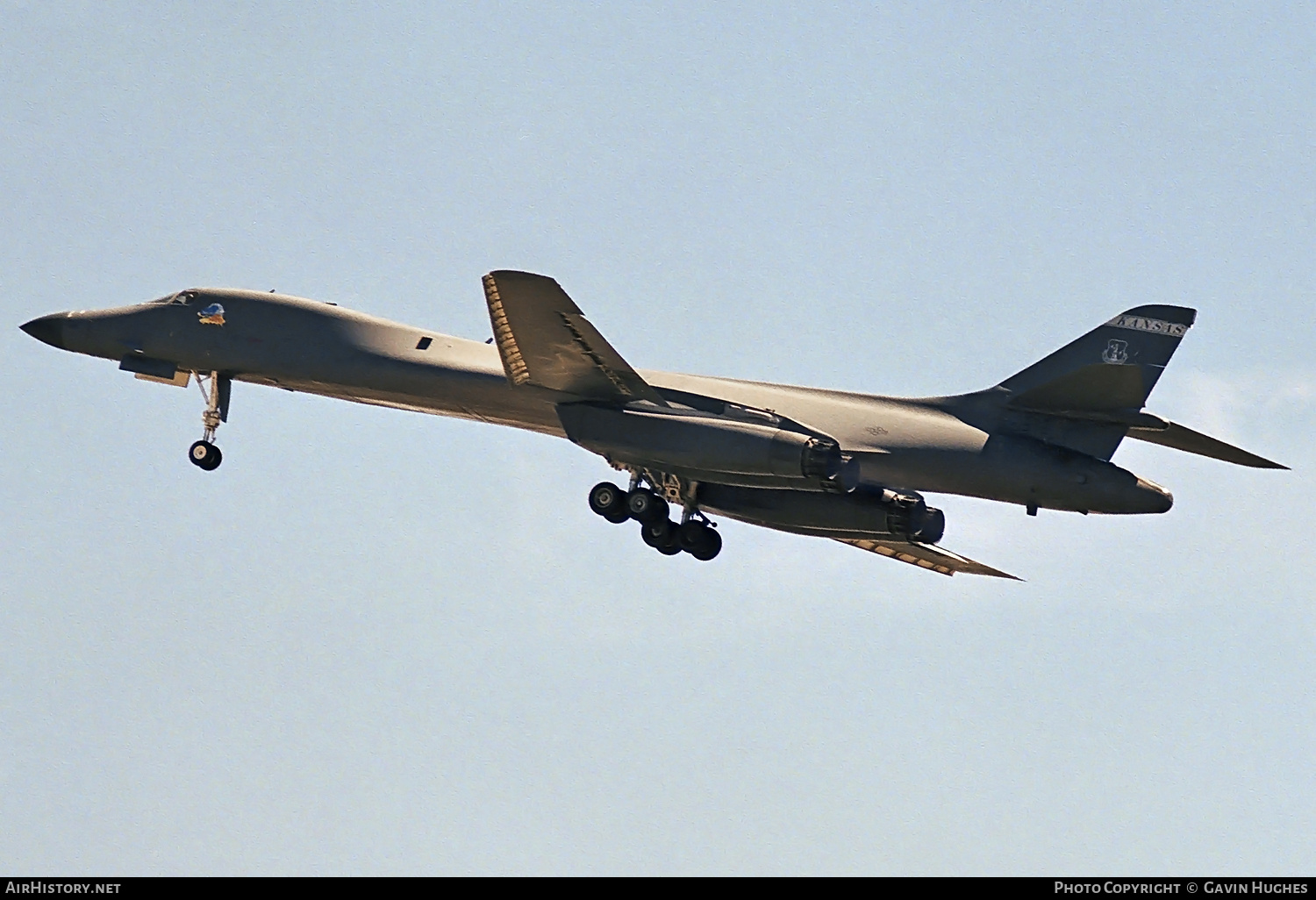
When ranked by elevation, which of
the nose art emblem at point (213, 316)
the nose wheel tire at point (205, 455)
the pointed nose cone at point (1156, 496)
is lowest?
the pointed nose cone at point (1156, 496)

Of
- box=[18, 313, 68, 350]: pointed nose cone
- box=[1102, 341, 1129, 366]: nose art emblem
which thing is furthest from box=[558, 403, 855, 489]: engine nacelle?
box=[18, 313, 68, 350]: pointed nose cone

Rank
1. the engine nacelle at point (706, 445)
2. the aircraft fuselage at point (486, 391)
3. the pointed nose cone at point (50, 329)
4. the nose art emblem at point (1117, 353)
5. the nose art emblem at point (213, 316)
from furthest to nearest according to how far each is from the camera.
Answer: the pointed nose cone at point (50, 329)
the nose art emblem at point (213, 316)
the aircraft fuselage at point (486, 391)
the nose art emblem at point (1117, 353)
the engine nacelle at point (706, 445)

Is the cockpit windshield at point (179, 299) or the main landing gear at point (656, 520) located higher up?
the cockpit windshield at point (179, 299)

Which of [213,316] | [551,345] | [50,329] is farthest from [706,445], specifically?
[50,329]

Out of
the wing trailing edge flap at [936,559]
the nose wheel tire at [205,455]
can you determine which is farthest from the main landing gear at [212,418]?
the wing trailing edge flap at [936,559]

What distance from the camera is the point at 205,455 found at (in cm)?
3011

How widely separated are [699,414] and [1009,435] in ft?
14.4

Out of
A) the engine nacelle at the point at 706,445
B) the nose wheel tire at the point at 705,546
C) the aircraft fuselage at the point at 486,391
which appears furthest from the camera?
the nose wheel tire at the point at 705,546

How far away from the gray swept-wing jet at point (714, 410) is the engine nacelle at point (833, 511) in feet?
0.10

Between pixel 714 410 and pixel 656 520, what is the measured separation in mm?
2963

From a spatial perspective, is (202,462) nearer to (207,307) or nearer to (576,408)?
(207,307)

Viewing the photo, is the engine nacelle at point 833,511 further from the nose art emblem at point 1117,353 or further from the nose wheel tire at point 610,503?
the nose art emblem at point 1117,353

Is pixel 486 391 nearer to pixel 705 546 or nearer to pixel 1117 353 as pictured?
pixel 705 546

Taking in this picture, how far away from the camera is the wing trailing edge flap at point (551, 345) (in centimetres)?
2402
